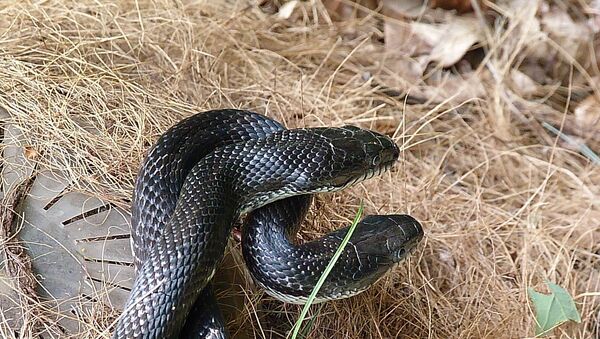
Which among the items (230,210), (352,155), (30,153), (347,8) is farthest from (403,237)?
(347,8)

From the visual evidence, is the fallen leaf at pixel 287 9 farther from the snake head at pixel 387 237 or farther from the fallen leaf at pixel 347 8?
the snake head at pixel 387 237

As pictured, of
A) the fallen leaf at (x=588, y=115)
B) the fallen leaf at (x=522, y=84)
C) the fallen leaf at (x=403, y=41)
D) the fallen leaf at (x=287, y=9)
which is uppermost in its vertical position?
the fallen leaf at (x=287, y=9)

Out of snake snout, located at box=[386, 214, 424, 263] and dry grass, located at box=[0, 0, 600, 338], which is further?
dry grass, located at box=[0, 0, 600, 338]

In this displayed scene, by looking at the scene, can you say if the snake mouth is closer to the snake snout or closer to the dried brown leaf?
the snake snout

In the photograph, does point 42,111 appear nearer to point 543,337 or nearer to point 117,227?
point 117,227

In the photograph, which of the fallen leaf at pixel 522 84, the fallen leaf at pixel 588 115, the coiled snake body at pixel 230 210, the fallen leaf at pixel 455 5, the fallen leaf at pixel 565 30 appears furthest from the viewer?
the fallen leaf at pixel 455 5

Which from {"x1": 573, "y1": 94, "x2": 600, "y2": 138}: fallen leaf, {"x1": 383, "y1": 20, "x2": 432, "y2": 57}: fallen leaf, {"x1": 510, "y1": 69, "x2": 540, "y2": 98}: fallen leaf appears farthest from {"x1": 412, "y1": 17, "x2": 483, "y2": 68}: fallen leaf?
{"x1": 573, "y1": 94, "x2": 600, "y2": 138}: fallen leaf

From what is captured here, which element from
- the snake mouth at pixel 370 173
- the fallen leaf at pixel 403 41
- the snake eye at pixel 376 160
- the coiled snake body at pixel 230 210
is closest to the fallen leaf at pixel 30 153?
the coiled snake body at pixel 230 210
